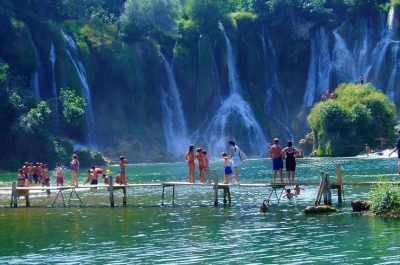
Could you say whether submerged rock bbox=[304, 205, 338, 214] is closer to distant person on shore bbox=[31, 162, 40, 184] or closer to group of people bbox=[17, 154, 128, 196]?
group of people bbox=[17, 154, 128, 196]

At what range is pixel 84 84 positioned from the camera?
8662 cm

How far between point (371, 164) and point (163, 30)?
133 ft

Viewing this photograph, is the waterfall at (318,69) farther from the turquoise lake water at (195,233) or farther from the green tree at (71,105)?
the turquoise lake water at (195,233)

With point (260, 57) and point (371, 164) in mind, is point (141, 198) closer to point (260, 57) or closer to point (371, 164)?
point (371, 164)

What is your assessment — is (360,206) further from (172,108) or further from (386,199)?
(172,108)

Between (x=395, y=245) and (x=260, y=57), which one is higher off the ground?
(x=260, y=57)

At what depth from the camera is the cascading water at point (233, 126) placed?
299ft

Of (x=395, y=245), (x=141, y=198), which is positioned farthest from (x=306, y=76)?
(x=395, y=245)

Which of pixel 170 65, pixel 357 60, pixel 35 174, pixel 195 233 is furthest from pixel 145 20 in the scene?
pixel 195 233

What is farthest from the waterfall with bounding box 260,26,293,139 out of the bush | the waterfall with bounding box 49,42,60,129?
→ the bush

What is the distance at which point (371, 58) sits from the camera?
9250 cm

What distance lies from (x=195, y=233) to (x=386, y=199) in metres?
6.80

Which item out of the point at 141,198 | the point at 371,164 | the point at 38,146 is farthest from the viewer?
the point at 38,146

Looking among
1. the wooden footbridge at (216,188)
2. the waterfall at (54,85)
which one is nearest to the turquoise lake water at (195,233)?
the wooden footbridge at (216,188)
